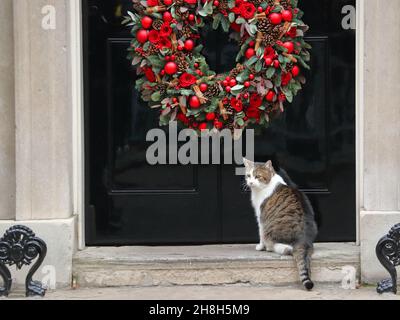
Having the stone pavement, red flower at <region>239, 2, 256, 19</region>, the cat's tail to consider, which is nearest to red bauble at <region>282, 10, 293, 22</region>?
red flower at <region>239, 2, 256, 19</region>

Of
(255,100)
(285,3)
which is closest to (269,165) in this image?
(255,100)

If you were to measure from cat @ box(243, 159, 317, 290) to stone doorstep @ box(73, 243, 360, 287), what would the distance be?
0.40 ft

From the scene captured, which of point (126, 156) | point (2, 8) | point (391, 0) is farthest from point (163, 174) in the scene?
point (391, 0)

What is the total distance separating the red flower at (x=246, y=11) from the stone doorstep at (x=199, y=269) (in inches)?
72.9

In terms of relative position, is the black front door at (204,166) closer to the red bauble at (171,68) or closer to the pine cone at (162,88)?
the pine cone at (162,88)

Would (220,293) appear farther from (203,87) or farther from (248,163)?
(203,87)

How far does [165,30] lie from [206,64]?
16.7 inches

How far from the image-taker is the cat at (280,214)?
22.5 feet

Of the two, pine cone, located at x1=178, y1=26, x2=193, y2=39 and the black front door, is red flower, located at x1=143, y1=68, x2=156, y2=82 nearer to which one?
pine cone, located at x1=178, y1=26, x2=193, y2=39

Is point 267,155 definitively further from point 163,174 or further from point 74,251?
point 74,251

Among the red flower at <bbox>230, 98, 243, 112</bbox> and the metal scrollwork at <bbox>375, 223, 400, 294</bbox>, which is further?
the red flower at <bbox>230, 98, 243, 112</bbox>

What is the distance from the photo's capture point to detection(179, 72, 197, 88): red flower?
6699mm

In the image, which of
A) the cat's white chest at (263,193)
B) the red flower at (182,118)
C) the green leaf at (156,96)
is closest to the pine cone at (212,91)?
the red flower at (182,118)

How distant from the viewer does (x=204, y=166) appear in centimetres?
732
